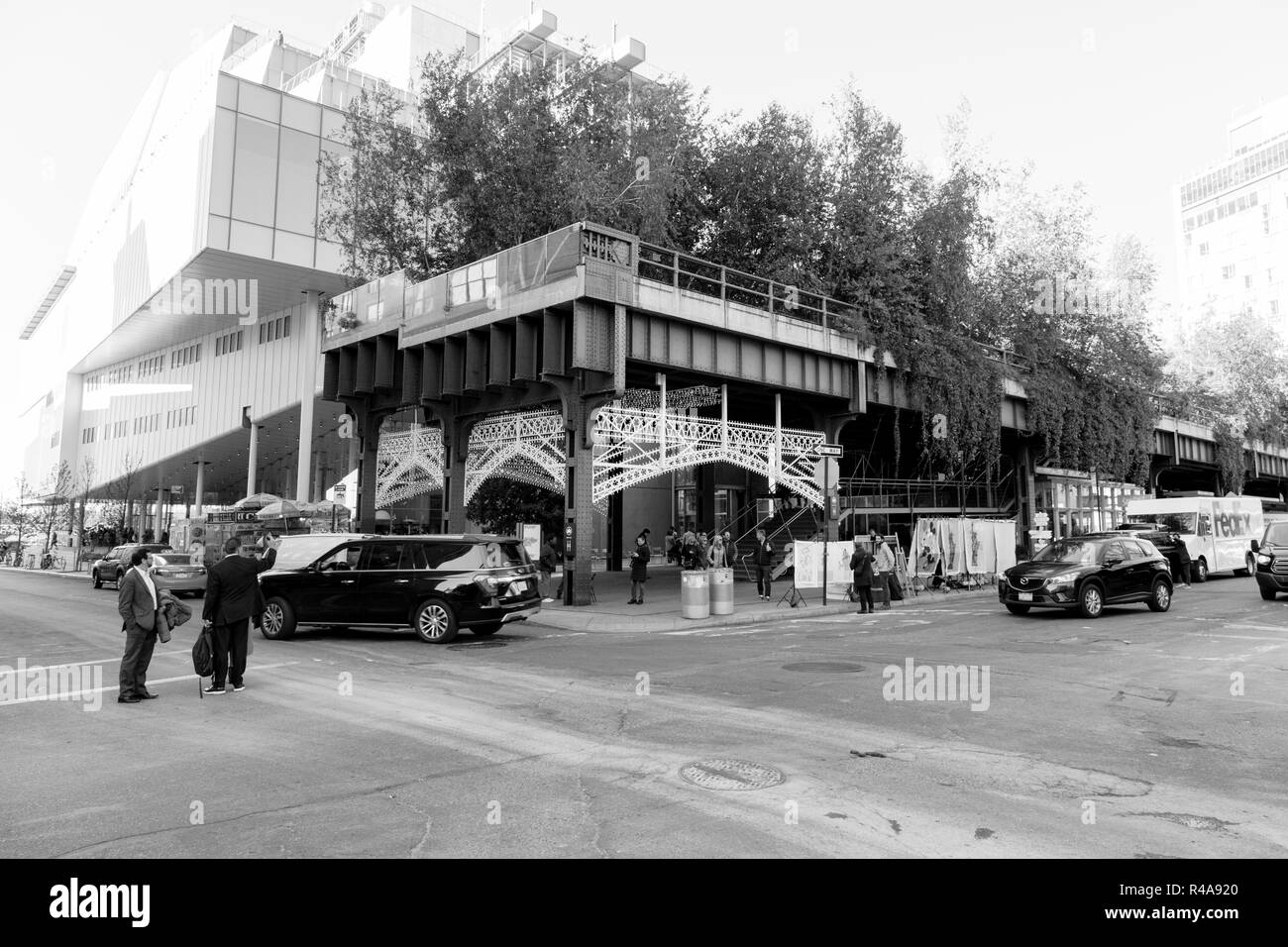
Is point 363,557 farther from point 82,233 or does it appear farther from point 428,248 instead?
point 82,233

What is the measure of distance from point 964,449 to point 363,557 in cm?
2463

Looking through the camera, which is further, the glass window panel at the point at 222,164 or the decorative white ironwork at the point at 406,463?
the glass window panel at the point at 222,164

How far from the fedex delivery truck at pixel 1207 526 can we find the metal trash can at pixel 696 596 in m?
18.4

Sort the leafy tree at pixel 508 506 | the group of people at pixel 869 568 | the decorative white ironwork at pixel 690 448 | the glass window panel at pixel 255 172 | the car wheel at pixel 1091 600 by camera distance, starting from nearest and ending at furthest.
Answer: the car wheel at pixel 1091 600
the group of people at pixel 869 568
the decorative white ironwork at pixel 690 448
the leafy tree at pixel 508 506
the glass window panel at pixel 255 172

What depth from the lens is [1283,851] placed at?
14.0 feet

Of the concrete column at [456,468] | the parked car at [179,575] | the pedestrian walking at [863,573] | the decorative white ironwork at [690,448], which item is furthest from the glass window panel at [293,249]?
the pedestrian walking at [863,573]

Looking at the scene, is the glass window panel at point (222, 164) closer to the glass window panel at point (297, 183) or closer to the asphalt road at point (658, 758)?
the glass window panel at point (297, 183)

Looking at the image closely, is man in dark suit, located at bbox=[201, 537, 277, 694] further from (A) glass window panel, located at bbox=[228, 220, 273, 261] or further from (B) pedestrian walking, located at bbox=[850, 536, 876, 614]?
(A) glass window panel, located at bbox=[228, 220, 273, 261]

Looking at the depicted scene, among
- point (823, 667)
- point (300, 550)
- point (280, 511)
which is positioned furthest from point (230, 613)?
point (280, 511)

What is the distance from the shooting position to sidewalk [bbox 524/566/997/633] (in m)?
17.0

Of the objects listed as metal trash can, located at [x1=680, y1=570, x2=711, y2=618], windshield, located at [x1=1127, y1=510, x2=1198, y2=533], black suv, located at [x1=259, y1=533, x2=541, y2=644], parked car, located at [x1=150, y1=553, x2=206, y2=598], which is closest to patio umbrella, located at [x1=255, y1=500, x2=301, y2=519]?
parked car, located at [x1=150, y1=553, x2=206, y2=598]

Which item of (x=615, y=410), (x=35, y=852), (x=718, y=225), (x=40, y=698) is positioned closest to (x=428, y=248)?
(x=718, y=225)

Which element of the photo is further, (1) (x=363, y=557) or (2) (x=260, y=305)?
(2) (x=260, y=305)

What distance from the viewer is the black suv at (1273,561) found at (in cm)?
1799
